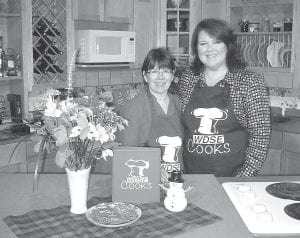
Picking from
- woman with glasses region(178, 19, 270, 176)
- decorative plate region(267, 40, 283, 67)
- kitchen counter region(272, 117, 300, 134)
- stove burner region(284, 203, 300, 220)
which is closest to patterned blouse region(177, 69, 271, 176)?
woman with glasses region(178, 19, 270, 176)

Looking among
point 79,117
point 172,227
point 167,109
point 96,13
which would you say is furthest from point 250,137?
point 96,13

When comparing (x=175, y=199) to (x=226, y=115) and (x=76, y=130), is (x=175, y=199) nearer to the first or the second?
(x=76, y=130)

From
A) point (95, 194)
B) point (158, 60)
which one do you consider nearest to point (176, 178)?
point (95, 194)

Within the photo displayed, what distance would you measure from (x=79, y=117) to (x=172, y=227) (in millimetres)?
475

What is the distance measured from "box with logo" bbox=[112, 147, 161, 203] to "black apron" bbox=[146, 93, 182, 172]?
49 cm

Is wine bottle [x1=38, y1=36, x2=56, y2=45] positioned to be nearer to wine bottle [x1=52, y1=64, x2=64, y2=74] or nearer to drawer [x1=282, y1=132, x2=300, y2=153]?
→ wine bottle [x1=52, y1=64, x2=64, y2=74]

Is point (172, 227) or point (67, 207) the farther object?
point (67, 207)

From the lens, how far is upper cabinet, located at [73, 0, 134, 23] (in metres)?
3.43

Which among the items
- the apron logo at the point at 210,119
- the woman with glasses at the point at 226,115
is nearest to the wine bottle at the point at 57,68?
the woman with glasses at the point at 226,115

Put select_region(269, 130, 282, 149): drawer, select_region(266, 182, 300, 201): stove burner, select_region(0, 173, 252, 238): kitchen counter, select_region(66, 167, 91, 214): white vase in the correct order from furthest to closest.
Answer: select_region(269, 130, 282, 149): drawer, select_region(266, 182, 300, 201): stove burner, select_region(66, 167, 91, 214): white vase, select_region(0, 173, 252, 238): kitchen counter

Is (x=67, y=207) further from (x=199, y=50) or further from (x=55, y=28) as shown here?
(x=55, y=28)

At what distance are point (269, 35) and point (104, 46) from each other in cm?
163

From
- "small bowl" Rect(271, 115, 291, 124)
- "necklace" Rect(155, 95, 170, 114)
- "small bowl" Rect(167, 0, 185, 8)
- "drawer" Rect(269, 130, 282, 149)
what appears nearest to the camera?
"necklace" Rect(155, 95, 170, 114)

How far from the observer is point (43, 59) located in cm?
331
